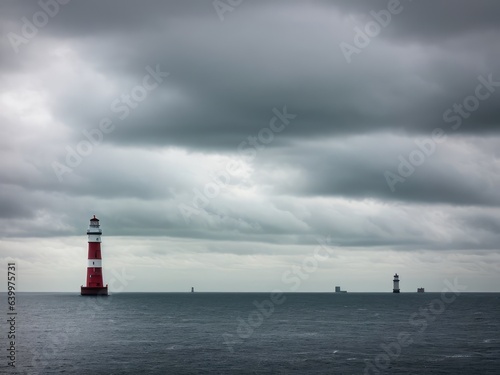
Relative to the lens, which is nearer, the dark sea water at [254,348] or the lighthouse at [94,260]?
the dark sea water at [254,348]

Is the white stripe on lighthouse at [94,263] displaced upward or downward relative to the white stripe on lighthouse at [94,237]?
downward

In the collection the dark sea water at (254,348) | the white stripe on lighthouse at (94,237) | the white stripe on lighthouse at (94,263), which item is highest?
the white stripe on lighthouse at (94,237)

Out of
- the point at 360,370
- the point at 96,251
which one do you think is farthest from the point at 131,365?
the point at 96,251

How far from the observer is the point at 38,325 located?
503 ft

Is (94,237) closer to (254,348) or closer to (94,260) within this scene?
(94,260)

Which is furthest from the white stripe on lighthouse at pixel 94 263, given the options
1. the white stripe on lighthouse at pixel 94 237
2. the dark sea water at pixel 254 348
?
the dark sea water at pixel 254 348

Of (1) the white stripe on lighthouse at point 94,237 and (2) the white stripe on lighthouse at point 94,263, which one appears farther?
(1) the white stripe on lighthouse at point 94,237

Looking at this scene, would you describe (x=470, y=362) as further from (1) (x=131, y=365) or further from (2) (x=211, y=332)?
(2) (x=211, y=332)

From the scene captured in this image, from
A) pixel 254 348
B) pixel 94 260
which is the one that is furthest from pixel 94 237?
pixel 254 348

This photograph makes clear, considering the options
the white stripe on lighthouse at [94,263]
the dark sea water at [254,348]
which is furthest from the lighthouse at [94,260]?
the dark sea water at [254,348]

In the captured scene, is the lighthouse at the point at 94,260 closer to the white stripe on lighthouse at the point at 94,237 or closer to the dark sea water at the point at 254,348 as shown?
the white stripe on lighthouse at the point at 94,237

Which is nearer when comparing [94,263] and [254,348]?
[254,348]

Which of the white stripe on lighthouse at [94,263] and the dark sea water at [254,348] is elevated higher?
the white stripe on lighthouse at [94,263]

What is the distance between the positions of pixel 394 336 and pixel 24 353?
69.3m
